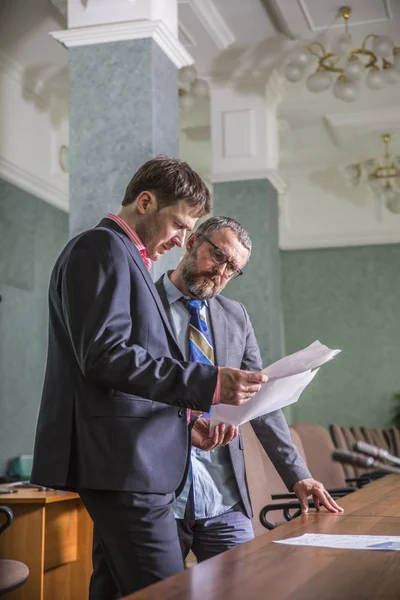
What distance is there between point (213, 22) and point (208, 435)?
15.3ft

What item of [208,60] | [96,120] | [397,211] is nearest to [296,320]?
[397,211]

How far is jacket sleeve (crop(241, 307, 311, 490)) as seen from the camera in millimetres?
2359

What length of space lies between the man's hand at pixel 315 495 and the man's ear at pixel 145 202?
89 centimetres

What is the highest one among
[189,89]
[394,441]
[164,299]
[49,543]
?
[189,89]

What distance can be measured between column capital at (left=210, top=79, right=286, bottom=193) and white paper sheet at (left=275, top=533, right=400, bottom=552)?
205 inches

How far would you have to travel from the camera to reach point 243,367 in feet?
8.14

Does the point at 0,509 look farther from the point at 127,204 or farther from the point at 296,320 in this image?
the point at 296,320

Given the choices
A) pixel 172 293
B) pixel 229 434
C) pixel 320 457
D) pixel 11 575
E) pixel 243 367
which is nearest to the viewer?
pixel 229 434

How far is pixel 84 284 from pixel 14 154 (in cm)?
547

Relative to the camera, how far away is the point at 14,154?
22.8 ft

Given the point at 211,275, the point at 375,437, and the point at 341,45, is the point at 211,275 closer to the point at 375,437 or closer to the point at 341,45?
the point at 341,45

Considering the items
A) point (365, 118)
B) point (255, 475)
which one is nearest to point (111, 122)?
point (255, 475)

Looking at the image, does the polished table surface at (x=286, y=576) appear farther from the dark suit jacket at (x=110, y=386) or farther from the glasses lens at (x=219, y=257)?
the glasses lens at (x=219, y=257)

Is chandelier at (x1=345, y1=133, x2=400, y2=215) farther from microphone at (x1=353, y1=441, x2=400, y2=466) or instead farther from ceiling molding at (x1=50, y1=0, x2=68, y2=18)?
microphone at (x1=353, y1=441, x2=400, y2=466)
